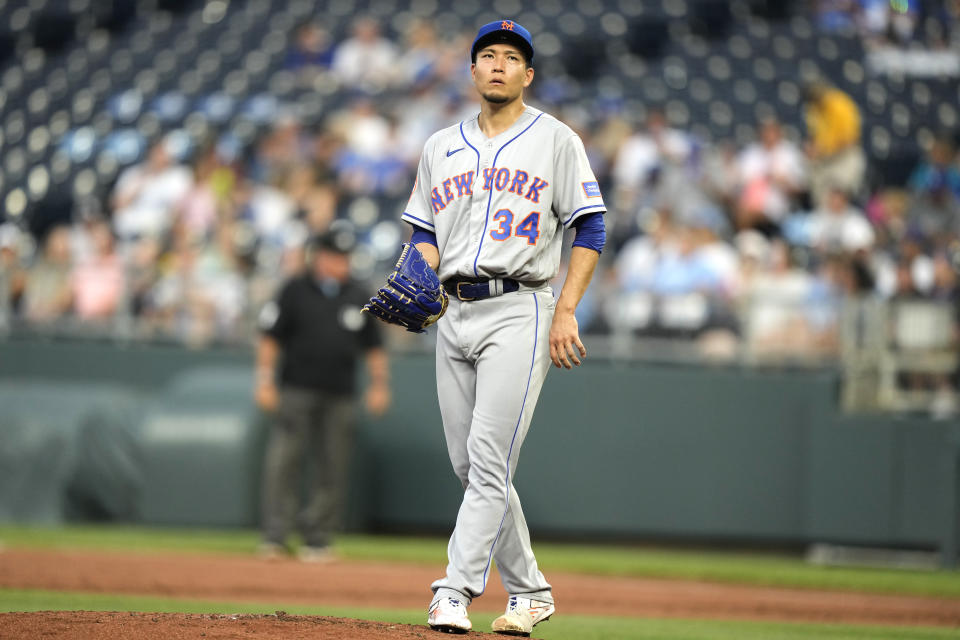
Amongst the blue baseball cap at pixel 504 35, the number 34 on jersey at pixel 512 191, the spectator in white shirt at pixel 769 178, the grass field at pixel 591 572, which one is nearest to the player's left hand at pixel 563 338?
the number 34 on jersey at pixel 512 191

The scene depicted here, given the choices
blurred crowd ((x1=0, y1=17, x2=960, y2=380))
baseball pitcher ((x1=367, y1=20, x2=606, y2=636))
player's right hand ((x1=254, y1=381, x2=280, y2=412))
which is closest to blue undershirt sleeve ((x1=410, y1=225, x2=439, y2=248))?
baseball pitcher ((x1=367, y1=20, x2=606, y2=636))

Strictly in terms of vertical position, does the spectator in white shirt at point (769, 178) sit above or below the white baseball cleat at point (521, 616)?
above

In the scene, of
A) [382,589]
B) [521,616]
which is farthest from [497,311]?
[382,589]

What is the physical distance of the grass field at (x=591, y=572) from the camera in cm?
571

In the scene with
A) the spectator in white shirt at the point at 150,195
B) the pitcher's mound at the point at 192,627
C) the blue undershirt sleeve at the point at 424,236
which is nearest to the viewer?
the pitcher's mound at the point at 192,627

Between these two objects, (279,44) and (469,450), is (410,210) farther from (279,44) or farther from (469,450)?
(279,44)

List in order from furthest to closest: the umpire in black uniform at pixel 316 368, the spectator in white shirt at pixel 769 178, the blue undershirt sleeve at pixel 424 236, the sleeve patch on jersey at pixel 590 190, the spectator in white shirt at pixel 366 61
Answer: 1. the spectator in white shirt at pixel 366 61
2. the spectator in white shirt at pixel 769 178
3. the umpire in black uniform at pixel 316 368
4. the blue undershirt sleeve at pixel 424 236
5. the sleeve patch on jersey at pixel 590 190

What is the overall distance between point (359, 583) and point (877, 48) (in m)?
9.90

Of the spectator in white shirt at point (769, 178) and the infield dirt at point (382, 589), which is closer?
the infield dirt at point (382, 589)

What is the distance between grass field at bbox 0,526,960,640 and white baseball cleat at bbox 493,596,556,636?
2.37 feet

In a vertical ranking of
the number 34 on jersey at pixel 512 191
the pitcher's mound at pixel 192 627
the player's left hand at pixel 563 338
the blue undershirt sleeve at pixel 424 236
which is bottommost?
the pitcher's mound at pixel 192 627

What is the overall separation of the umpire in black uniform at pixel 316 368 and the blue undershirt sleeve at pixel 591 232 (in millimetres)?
4740

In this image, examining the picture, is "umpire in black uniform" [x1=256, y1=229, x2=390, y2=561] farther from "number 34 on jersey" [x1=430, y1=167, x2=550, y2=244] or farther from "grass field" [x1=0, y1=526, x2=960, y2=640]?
"number 34 on jersey" [x1=430, y1=167, x2=550, y2=244]

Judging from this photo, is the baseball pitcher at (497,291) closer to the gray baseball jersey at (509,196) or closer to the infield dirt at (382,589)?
the gray baseball jersey at (509,196)
